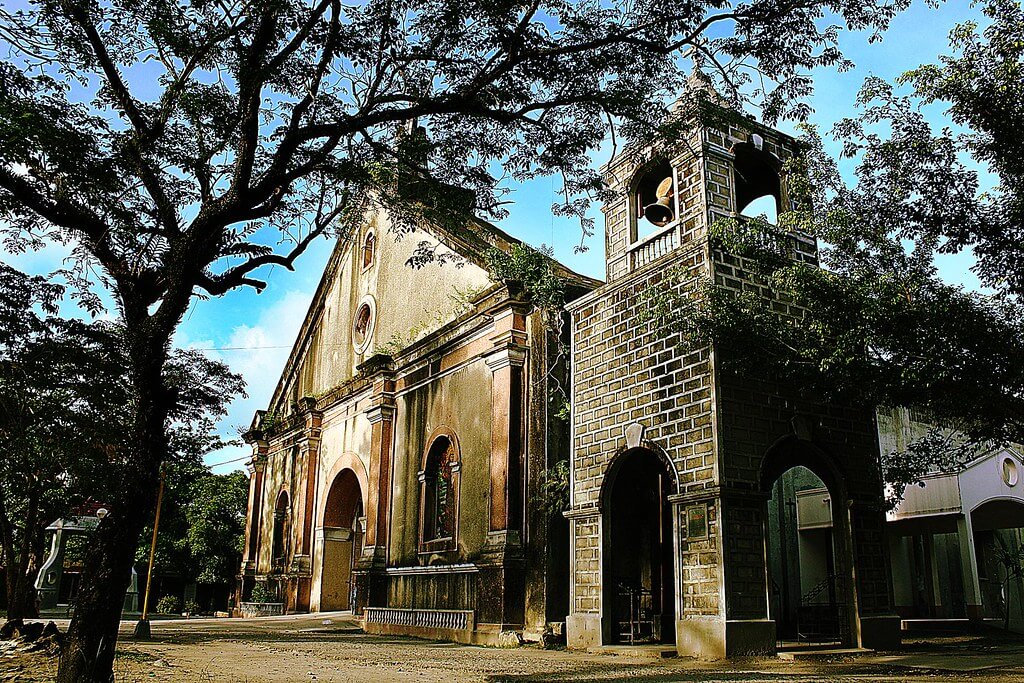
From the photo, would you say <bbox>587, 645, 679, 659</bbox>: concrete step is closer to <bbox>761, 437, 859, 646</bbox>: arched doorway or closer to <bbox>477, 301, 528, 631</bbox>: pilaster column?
<bbox>761, 437, 859, 646</bbox>: arched doorway

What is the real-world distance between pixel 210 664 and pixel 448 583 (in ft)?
17.7

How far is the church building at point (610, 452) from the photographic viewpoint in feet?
34.8

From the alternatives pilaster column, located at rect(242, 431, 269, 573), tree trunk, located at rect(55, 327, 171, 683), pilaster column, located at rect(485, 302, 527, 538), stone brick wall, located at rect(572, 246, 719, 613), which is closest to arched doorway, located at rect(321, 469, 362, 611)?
pilaster column, located at rect(242, 431, 269, 573)

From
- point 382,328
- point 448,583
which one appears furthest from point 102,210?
point 382,328

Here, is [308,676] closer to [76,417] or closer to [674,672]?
[674,672]

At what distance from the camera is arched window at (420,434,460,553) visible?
51.3 ft

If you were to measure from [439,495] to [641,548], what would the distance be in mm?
4377

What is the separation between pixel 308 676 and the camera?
8773 millimetres

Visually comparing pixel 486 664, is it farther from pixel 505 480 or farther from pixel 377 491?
pixel 377 491

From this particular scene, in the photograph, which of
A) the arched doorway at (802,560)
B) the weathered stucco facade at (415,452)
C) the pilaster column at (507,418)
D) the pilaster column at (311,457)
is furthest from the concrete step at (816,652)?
the pilaster column at (311,457)

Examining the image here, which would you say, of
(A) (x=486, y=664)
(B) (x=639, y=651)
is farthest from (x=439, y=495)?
(B) (x=639, y=651)

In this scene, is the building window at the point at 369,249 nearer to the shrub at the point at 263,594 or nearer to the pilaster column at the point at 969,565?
the shrub at the point at 263,594

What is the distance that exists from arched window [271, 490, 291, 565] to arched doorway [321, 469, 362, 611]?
265 cm

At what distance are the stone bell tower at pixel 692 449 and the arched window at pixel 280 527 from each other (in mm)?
12384
